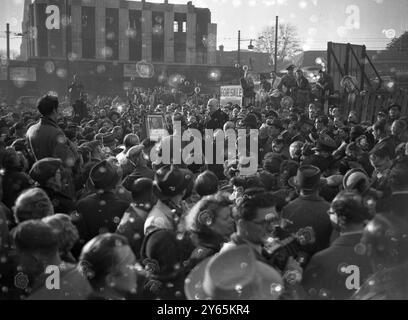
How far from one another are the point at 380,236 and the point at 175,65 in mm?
47387

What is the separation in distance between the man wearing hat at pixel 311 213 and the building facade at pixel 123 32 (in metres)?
45.3

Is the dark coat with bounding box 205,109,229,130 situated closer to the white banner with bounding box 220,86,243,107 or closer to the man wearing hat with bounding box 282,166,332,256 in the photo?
the white banner with bounding box 220,86,243,107

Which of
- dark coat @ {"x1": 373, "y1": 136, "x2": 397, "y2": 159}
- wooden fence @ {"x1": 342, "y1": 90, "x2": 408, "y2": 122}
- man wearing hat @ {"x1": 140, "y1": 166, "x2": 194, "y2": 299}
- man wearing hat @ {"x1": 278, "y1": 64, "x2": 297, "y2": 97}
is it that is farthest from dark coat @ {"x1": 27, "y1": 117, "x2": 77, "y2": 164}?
man wearing hat @ {"x1": 278, "y1": 64, "x2": 297, "y2": 97}

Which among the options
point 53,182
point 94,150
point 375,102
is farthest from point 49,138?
point 375,102

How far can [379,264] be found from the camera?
2879 mm

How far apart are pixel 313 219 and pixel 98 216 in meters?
1.82

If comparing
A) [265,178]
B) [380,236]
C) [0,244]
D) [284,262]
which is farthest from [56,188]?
[380,236]

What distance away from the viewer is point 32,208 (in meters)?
3.54

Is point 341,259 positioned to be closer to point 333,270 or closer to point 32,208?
point 333,270

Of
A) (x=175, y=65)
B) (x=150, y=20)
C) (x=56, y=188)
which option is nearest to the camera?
(x=56, y=188)

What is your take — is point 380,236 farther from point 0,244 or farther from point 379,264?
point 0,244

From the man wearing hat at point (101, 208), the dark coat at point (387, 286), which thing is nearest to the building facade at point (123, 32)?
the man wearing hat at point (101, 208)

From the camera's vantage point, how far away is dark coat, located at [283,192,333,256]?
4027 millimetres

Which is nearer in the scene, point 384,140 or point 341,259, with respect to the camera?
point 341,259
